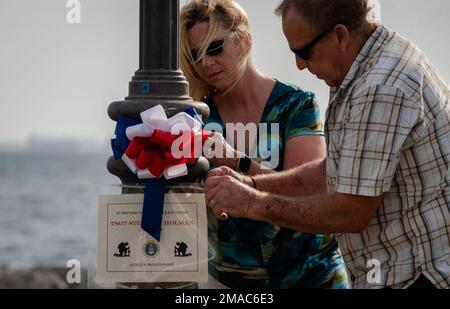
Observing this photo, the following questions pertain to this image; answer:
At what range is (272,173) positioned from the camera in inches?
221

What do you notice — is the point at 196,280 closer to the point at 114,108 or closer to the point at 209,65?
the point at 114,108

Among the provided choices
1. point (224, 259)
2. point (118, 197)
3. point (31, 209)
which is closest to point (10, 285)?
point (224, 259)

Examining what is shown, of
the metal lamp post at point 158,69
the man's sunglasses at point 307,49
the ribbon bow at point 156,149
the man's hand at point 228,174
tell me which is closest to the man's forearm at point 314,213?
the man's hand at point 228,174

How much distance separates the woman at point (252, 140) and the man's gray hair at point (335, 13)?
0.78 m

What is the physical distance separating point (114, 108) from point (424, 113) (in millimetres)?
1157

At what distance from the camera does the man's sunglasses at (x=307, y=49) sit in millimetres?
5031

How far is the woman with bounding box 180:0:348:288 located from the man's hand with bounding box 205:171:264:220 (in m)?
0.53

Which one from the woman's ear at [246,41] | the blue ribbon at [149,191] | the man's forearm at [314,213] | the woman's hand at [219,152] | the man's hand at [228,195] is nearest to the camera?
the blue ribbon at [149,191]

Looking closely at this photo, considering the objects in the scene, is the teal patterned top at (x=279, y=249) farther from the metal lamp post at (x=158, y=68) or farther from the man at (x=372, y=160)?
the metal lamp post at (x=158, y=68)

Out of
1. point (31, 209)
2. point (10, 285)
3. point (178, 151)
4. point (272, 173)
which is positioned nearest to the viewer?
point (178, 151)

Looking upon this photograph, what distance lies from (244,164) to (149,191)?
871 mm

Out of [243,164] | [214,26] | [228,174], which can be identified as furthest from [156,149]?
[214,26]

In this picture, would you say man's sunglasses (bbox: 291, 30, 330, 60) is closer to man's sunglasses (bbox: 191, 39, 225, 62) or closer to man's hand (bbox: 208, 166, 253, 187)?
man's hand (bbox: 208, 166, 253, 187)

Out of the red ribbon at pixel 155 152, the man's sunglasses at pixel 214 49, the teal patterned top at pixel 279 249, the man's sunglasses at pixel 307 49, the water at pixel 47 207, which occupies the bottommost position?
the water at pixel 47 207
